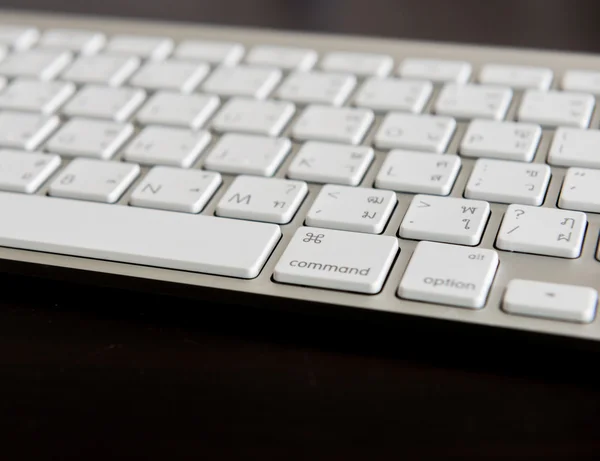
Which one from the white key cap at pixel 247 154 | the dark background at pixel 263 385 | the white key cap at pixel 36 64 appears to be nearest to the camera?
the dark background at pixel 263 385

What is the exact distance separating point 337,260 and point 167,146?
131mm

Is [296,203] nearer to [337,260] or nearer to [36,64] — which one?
[337,260]

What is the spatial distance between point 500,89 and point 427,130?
0.19ft

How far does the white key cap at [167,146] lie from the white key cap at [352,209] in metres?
0.08

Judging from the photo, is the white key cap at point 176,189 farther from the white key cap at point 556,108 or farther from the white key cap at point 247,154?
the white key cap at point 556,108

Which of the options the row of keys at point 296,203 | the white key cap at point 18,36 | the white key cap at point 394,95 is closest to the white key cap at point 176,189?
the row of keys at point 296,203

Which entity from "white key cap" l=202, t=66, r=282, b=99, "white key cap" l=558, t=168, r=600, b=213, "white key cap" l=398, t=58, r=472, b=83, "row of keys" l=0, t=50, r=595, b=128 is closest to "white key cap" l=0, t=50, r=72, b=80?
"row of keys" l=0, t=50, r=595, b=128

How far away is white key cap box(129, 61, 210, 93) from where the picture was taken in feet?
1.44

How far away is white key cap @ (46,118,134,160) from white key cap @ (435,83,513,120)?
168mm

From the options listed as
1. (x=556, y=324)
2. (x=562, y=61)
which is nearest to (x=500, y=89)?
(x=562, y=61)

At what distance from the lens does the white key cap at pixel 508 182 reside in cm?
32

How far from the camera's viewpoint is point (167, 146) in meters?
0.38

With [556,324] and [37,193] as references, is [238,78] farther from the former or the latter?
[556,324]

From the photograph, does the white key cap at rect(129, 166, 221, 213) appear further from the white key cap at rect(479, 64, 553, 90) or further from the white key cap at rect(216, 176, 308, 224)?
the white key cap at rect(479, 64, 553, 90)
